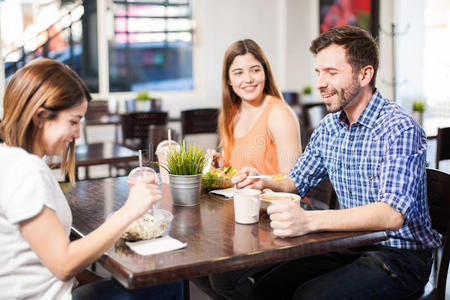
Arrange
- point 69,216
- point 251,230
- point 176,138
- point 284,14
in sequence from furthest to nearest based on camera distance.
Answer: point 284,14 < point 176,138 < point 251,230 < point 69,216

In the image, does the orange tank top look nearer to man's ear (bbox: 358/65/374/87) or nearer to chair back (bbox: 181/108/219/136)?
man's ear (bbox: 358/65/374/87)

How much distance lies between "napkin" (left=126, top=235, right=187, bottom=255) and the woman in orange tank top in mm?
1158

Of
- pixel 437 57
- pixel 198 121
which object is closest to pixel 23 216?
pixel 198 121

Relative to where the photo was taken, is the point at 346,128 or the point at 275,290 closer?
the point at 275,290

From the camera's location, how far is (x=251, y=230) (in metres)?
1.44

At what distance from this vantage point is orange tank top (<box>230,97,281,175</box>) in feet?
8.25

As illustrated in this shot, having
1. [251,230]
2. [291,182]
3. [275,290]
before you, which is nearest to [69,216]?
[251,230]

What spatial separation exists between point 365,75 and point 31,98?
113 centimetres

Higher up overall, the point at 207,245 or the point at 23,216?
the point at 23,216

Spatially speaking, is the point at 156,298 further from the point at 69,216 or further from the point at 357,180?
the point at 357,180

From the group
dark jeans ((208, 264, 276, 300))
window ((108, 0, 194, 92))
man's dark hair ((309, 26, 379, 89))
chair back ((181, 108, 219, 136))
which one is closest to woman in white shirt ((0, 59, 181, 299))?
dark jeans ((208, 264, 276, 300))

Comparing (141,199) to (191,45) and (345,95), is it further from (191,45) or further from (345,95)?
(191,45)

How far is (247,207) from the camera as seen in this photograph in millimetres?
1485

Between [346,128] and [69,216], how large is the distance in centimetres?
104
